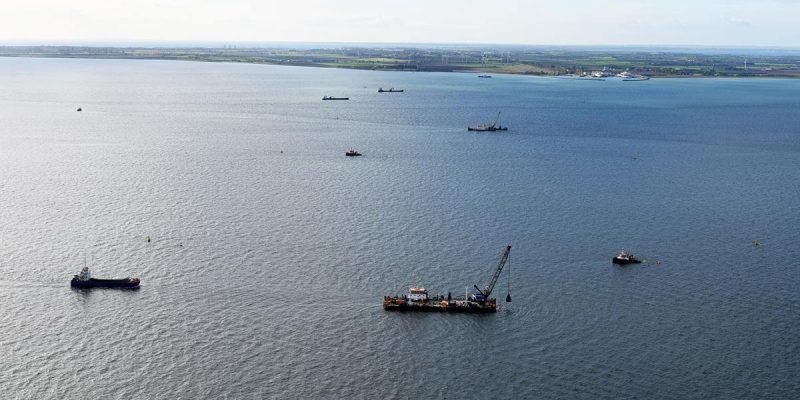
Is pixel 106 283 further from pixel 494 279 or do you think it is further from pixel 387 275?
pixel 494 279

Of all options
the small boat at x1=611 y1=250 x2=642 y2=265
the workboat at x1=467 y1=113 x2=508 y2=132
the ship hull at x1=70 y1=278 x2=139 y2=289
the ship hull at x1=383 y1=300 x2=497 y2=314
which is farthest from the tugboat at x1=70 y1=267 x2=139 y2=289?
the workboat at x1=467 y1=113 x2=508 y2=132

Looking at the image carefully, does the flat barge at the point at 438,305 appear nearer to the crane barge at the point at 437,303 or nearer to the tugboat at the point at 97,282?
the crane barge at the point at 437,303

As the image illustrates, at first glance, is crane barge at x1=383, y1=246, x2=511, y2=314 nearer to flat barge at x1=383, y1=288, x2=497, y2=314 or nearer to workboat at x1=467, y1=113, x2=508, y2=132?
flat barge at x1=383, y1=288, x2=497, y2=314

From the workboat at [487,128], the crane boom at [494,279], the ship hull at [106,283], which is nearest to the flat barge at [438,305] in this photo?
the crane boom at [494,279]

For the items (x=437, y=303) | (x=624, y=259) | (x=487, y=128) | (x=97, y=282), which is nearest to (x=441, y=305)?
(x=437, y=303)

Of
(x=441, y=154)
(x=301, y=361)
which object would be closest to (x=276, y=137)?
(x=441, y=154)
